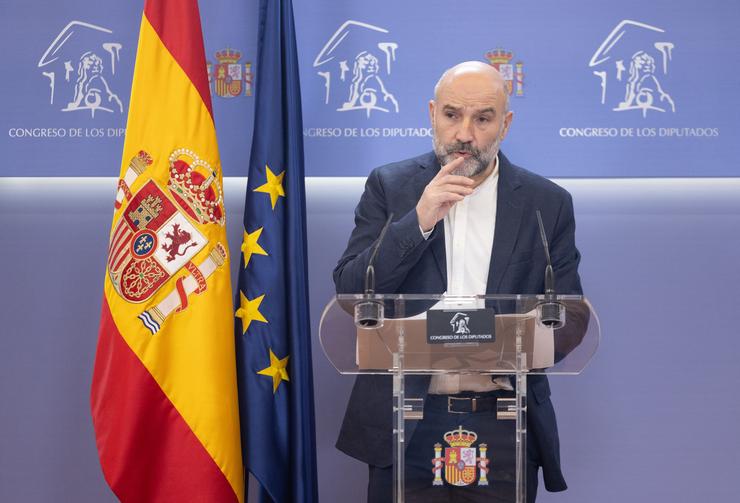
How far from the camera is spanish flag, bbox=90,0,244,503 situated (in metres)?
3.16

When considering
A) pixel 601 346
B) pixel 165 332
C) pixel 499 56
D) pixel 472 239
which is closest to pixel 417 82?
pixel 499 56

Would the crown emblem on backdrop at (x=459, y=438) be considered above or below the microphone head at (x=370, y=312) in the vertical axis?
below

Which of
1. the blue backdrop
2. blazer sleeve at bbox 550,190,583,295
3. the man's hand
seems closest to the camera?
the man's hand

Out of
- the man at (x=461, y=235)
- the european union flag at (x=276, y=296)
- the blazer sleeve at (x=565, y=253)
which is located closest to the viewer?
the man at (x=461, y=235)

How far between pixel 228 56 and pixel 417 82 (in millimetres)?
809

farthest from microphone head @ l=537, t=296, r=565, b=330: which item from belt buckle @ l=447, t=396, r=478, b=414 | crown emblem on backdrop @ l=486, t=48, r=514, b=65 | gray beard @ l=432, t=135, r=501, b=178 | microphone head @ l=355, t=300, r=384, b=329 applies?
crown emblem on backdrop @ l=486, t=48, r=514, b=65

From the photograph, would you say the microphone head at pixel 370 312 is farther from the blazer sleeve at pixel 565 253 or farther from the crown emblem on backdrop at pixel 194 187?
the crown emblem on backdrop at pixel 194 187

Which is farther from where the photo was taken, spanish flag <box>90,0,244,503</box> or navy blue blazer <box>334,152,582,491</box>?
spanish flag <box>90,0,244,503</box>

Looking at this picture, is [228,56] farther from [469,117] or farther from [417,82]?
[469,117]

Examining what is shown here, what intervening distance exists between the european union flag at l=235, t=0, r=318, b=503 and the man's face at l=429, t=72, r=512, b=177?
0.75 m

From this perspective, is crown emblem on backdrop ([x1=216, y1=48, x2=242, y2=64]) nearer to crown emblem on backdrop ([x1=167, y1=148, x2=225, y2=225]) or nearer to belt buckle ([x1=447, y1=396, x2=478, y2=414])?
crown emblem on backdrop ([x1=167, y1=148, x2=225, y2=225])

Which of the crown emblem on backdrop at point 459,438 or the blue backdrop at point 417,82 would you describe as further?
the blue backdrop at point 417,82

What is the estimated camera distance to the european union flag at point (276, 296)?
3.28m

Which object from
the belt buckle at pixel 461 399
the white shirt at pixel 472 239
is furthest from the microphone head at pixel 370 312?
the white shirt at pixel 472 239
